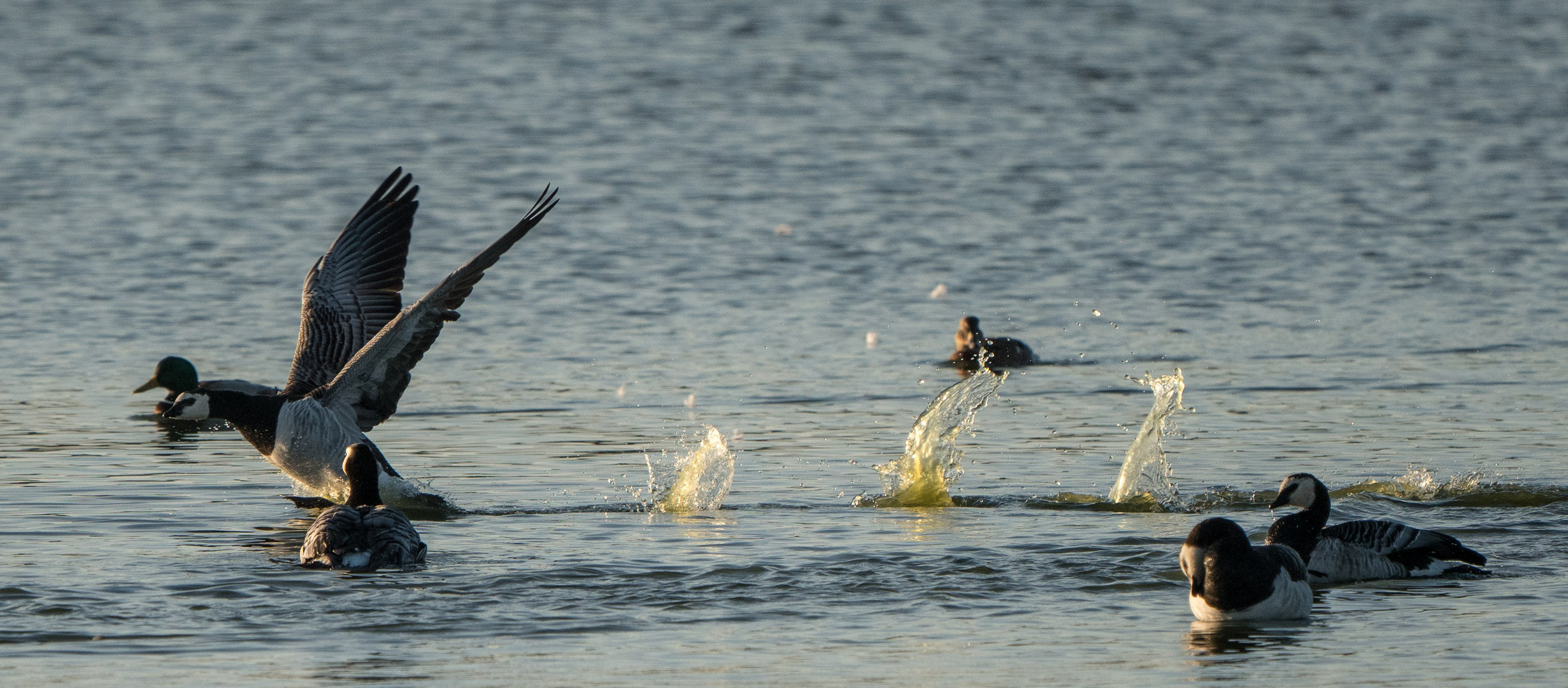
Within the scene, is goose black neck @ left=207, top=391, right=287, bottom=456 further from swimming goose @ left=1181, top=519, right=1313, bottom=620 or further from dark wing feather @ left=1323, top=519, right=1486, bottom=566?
dark wing feather @ left=1323, top=519, right=1486, bottom=566

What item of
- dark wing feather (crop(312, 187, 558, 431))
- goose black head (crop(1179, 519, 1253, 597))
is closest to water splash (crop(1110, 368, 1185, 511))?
goose black head (crop(1179, 519, 1253, 597))

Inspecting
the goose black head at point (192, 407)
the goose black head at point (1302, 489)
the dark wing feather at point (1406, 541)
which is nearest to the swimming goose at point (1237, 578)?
the dark wing feather at point (1406, 541)

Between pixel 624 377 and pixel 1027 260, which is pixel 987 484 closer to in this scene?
pixel 624 377

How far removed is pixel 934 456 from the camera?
11680 millimetres

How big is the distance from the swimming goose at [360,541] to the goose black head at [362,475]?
933mm

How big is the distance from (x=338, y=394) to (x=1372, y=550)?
5697mm

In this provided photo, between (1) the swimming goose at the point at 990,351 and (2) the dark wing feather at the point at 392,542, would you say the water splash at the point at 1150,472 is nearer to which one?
(2) the dark wing feather at the point at 392,542

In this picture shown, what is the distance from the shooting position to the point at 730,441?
13297mm

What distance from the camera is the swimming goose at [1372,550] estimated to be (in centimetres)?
940

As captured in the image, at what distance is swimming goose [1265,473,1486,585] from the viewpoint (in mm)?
9398

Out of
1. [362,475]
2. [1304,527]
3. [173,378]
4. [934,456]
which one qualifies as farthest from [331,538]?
[173,378]

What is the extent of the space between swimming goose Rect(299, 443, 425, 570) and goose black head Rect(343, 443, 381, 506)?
3.06 ft

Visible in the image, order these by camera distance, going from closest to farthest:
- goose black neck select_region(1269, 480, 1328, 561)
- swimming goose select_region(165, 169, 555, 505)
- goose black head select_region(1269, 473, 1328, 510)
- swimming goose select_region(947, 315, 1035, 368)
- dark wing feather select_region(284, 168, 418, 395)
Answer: goose black neck select_region(1269, 480, 1328, 561), goose black head select_region(1269, 473, 1328, 510), swimming goose select_region(165, 169, 555, 505), dark wing feather select_region(284, 168, 418, 395), swimming goose select_region(947, 315, 1035, 368)

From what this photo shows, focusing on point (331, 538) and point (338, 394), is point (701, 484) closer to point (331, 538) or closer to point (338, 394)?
point (338, 394)
